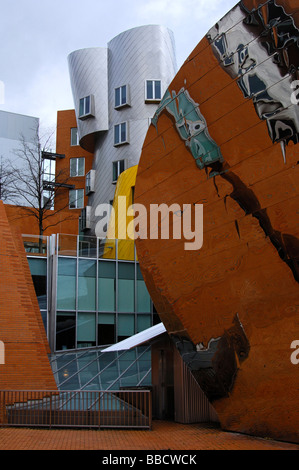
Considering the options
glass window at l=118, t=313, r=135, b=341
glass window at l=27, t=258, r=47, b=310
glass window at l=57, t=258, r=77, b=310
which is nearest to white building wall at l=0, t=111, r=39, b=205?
glass window at l=27, t=258, r=47, b=310

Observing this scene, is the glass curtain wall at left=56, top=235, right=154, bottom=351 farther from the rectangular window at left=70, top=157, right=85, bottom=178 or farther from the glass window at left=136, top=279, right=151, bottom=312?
the rectangular window at left=70, top=157, right=85, bottom=178

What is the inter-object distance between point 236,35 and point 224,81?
3.00ft

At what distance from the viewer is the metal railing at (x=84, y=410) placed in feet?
43.6

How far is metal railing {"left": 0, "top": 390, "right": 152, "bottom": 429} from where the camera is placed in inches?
523

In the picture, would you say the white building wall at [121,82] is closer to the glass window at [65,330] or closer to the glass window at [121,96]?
the glass window at [121,96]

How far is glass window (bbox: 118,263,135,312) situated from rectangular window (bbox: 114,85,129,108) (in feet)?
43.1

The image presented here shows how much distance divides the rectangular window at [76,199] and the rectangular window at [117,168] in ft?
26.4

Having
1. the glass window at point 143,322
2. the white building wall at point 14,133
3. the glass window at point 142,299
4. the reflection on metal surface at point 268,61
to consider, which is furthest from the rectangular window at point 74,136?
the reflection on metal surface at point 268,61

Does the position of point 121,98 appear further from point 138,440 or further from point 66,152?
point 138,440

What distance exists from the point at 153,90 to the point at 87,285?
603 inches

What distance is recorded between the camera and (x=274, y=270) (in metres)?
9.84

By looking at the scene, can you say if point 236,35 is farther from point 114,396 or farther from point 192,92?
point 114,396

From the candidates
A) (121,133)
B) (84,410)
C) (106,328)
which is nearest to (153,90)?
(121,133)

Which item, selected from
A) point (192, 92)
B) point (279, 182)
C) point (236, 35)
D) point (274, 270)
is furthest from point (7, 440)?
point (236, 35)
